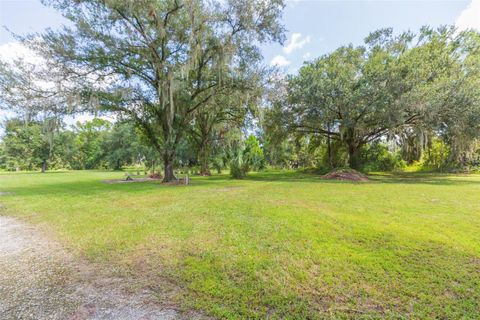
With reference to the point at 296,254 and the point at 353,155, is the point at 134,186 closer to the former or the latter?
the point at 296,254

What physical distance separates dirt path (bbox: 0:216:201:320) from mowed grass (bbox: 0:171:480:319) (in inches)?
9.5

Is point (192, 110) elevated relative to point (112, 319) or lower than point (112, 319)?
elevated

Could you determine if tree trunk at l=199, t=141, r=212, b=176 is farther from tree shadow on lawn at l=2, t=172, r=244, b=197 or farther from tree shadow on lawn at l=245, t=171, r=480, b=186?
tree shadow on lawn at l=2, t=172, r=244, b=197

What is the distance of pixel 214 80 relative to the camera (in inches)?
487

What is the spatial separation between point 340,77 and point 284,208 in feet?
33.6

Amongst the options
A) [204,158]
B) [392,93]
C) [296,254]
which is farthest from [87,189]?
[392,93]

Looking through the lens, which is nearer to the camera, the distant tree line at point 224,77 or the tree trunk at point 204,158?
the distant tree line at point 224,77

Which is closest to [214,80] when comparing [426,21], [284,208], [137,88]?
[137,88]

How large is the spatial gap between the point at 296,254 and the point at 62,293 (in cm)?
278

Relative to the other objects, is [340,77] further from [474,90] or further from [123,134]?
[123,134]

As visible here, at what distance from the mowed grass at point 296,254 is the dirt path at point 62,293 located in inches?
9.5

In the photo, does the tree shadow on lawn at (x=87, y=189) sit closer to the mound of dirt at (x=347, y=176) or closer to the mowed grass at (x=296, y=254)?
the mowed grass at (x=296, y=254)

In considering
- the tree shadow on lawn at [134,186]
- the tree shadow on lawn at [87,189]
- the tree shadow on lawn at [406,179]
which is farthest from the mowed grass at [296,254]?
the tree shadow on lawn at [406,179]

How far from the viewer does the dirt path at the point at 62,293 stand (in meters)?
1.91
